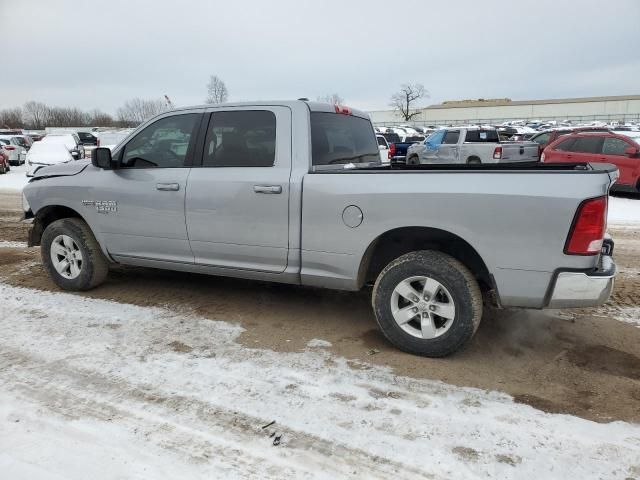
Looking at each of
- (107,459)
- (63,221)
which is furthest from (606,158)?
(107,459)

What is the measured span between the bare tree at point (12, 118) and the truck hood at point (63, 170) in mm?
89661

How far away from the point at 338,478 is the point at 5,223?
30.1 ft

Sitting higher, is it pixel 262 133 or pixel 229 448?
pixel 262 133

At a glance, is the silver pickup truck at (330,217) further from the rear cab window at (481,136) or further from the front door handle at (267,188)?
the rear cab window at (481,136)

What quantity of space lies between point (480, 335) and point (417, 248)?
3.12ft

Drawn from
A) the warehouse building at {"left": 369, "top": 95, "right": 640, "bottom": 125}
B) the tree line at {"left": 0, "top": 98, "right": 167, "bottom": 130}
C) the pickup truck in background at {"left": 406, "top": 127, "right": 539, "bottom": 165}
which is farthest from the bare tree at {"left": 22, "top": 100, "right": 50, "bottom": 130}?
the pickup truck in background at {"left": 406, "top": 127, "right": 539, "bottom": 165}

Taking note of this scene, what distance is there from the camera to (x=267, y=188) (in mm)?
3959

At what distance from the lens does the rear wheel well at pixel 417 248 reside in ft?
11.7

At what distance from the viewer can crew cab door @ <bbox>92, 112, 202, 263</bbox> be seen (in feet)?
14.5

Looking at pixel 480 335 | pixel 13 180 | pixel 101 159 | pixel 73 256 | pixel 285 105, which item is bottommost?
pixel 13 180

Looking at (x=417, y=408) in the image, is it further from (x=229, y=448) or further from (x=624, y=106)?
(x=624, y=106)

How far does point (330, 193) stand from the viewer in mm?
3754

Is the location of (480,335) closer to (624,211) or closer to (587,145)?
(624,211)

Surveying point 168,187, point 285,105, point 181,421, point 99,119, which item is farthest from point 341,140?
point 99,119
